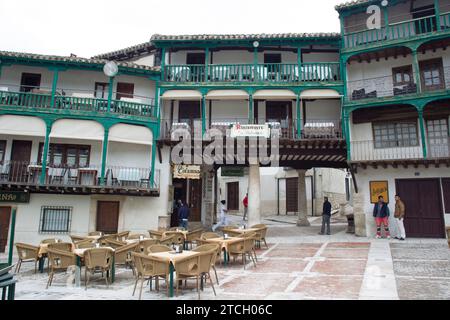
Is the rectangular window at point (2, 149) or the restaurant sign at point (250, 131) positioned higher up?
the restaurant sign at point (250, 131)

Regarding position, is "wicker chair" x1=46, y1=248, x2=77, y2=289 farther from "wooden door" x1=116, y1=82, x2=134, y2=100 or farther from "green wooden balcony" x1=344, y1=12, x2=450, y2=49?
"green wooden balcony" x1=344, y1=12, x2=450, y2=49

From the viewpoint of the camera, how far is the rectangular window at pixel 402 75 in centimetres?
1684

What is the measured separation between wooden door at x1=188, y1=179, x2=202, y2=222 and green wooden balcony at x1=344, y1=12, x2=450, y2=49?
35.7 feet

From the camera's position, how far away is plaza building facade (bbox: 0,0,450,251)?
52.4 feet

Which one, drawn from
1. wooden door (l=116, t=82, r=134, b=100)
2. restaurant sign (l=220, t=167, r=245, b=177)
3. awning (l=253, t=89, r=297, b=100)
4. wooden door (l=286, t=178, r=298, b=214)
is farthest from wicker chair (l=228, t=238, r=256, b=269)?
wooden door (l=286, t=178, r=298, b=214)

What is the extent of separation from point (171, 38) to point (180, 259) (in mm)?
14316

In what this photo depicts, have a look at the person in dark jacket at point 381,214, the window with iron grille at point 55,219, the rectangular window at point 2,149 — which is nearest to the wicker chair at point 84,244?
the window with iron grille at point 55,219

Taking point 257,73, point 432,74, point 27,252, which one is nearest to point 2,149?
point 27,252

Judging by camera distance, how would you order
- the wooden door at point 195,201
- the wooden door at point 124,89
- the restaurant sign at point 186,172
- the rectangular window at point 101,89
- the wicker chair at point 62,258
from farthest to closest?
the wooden door at point 195,201 < the wooden door at point 124,89 < the rectangular window at point 101,89 < the restaurant sign at point 186,172 < the wicker chair at point 62,258

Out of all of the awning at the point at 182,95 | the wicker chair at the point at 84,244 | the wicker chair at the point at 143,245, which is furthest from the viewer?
the awning at the point at 182,95

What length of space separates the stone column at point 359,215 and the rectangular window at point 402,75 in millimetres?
5736

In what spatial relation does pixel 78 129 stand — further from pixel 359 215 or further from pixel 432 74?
pixel 432 74

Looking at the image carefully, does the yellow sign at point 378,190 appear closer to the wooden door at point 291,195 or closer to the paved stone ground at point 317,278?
the paved stone ground at point 317,278
